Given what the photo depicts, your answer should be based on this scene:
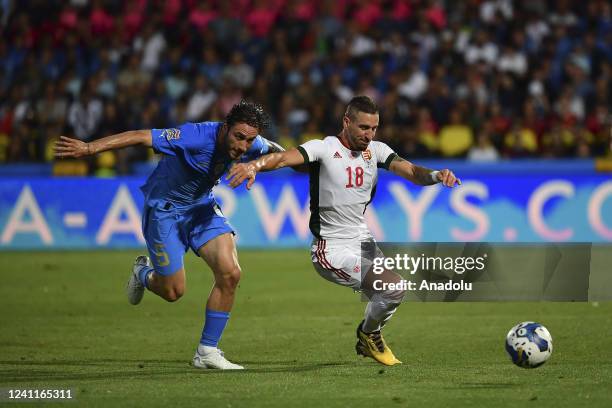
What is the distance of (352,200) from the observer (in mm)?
8977

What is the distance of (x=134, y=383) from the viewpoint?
26.4 ft

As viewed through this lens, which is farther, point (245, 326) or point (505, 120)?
point (505, 120)

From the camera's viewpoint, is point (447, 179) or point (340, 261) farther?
point (340, 261)

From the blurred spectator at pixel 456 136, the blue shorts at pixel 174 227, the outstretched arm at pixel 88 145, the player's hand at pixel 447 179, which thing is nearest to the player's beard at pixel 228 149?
the blue shorts at pixel 174 227

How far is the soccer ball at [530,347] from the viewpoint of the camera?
8.14 metres

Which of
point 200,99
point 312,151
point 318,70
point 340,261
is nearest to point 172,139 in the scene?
point 312,151

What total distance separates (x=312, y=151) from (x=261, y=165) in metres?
0.62

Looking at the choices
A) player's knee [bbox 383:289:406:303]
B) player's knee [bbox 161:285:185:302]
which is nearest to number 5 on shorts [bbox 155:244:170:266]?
player's knee [bbox 161:285:185:302]

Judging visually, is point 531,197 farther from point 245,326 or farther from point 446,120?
point 245,326

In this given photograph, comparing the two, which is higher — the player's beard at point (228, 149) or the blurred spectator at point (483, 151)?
the blurred spectator at point (483, 151)

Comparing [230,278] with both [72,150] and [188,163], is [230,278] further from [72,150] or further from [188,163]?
[72,150]

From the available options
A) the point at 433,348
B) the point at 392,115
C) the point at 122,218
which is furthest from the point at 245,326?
the point at 392,115

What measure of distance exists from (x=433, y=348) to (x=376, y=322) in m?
1.10

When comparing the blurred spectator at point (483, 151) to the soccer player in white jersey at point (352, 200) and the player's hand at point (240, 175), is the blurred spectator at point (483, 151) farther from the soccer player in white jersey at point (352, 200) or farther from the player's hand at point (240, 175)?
the player's hand at point (240, 175)
